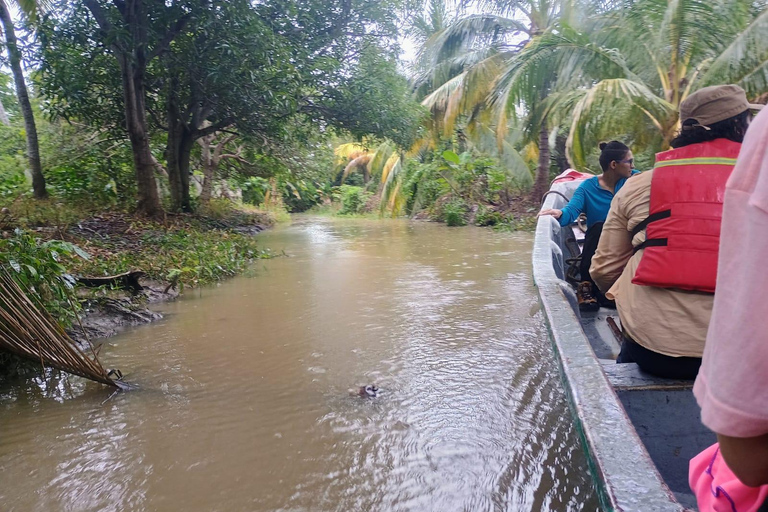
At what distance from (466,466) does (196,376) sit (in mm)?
2055

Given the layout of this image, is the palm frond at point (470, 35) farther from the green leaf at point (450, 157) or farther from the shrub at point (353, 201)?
the shrub at point (353, 201)

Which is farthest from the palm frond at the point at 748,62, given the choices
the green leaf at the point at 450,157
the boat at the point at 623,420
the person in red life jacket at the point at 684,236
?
the green leaf at the point at 450,157

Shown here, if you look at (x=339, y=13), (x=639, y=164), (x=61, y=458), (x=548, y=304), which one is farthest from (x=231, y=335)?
(x=639, y=164)

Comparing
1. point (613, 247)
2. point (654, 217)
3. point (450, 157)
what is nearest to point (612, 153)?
point (613, 247)

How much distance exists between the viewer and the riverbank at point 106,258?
3955 millimetres

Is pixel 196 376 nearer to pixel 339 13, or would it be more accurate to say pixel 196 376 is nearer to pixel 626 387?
pixel 626 387

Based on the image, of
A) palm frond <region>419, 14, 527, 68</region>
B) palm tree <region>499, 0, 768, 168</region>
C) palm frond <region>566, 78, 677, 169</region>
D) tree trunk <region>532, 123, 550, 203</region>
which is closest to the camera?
palm tree <region>499, 0, 768, 168</region>

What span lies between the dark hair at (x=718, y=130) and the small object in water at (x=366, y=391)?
2297mm

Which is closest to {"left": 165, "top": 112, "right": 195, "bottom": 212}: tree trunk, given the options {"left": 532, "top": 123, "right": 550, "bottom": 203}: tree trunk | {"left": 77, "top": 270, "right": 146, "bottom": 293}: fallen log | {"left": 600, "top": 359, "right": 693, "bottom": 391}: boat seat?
{"left": 77, "top": 270, "right": 146, "bottom": 293}: fallen log

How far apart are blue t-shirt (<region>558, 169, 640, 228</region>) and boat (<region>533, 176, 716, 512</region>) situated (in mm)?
833

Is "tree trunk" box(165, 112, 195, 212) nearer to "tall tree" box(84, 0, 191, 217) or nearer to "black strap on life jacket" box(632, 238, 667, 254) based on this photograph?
"tall tree" box(84, 0, 191, 217)

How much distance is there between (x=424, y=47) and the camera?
655 inches

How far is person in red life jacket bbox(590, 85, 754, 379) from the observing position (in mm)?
1852

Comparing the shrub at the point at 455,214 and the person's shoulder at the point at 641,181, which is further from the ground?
the person's shoulder at the point at 641,181
